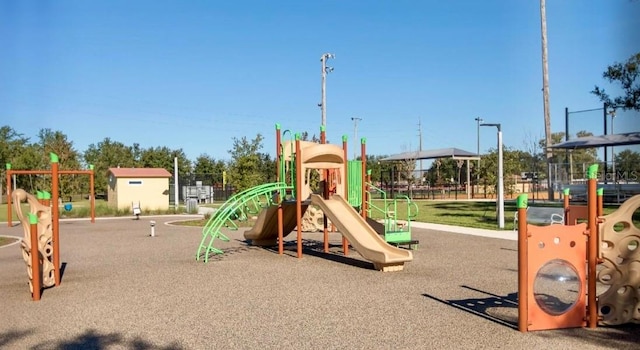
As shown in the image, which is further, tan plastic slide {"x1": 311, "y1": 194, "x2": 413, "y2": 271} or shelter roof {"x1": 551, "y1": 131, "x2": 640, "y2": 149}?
shelter roof {"x1": 551, "y1": 131, "x2": 640, "y2": 149}

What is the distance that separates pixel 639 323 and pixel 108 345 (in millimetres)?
5543

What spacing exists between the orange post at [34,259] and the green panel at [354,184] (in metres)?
6.96

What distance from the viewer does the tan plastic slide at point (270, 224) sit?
42.8 feet

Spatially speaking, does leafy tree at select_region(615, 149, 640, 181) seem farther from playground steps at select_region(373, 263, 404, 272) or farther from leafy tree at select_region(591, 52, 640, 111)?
playground steps at select_region(373, 263, 404, 272)

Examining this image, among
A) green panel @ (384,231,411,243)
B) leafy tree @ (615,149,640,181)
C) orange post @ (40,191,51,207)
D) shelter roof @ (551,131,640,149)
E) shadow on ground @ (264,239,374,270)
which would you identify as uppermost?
shelter roof @ (551,131,640,149)

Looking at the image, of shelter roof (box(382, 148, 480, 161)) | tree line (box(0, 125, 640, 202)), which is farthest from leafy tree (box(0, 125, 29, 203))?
shelter roof (box(382, 148, 480, 161))

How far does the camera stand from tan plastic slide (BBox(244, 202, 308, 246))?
13.1m

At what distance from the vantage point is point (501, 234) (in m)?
15.0

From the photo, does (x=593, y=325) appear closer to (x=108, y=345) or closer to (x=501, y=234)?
(x=108, y=345)

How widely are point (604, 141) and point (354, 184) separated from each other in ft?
51.2

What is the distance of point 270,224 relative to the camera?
13.4m

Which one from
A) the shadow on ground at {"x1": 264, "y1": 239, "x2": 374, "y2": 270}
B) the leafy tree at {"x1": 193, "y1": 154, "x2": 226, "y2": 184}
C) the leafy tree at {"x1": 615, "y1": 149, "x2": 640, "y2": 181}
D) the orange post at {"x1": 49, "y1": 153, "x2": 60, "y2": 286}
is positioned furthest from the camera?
the leafy tree at {"x1": 193, "y1": 154, "x2": 226, "y2": 184}

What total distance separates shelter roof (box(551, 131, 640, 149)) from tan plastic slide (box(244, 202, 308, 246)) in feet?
53.0

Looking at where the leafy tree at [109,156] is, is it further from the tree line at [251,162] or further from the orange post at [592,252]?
the orange post at [592,252]
